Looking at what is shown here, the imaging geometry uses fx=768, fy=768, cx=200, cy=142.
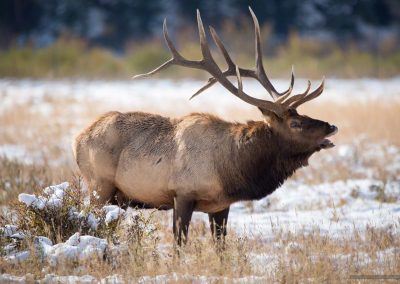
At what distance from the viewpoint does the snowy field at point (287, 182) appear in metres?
6.64

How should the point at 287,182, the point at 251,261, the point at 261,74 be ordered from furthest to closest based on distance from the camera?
the point at 287,182 < the point at 261,74 < the point at 251,261

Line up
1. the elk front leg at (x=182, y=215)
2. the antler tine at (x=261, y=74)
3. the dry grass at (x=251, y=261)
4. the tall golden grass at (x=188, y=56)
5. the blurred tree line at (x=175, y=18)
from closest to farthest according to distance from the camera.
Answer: the dry grass at (x=251, y=261) → the elk front leg at (x=182, y=215) → the antler tine at (x=261, y=74) → the tall golden grass at (x=188, y=56) → the blurred tree line at (x=175, y=18)

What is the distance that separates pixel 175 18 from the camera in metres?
43.6

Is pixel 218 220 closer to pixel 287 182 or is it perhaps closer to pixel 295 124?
pixel 295 124

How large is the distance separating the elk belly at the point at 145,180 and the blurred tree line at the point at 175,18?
110 feet

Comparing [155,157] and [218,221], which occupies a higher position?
[155,157]

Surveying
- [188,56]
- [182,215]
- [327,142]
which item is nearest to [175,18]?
[188,56]

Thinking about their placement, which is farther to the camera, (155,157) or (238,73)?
(155,157)

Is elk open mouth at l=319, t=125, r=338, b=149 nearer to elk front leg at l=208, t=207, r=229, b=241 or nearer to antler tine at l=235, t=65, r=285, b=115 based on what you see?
antler tine at l=235, t=65, r=285, b=115

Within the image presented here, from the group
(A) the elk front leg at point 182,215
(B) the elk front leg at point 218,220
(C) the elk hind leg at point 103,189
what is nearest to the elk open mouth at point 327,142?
(B) the elk front leg at point 218,220

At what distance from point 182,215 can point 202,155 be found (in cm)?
63

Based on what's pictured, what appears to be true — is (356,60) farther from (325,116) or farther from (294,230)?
(294,230)

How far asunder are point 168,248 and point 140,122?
1333 millimetres

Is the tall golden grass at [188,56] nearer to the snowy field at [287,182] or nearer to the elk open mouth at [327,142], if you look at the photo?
the snowy field at [287,182]
